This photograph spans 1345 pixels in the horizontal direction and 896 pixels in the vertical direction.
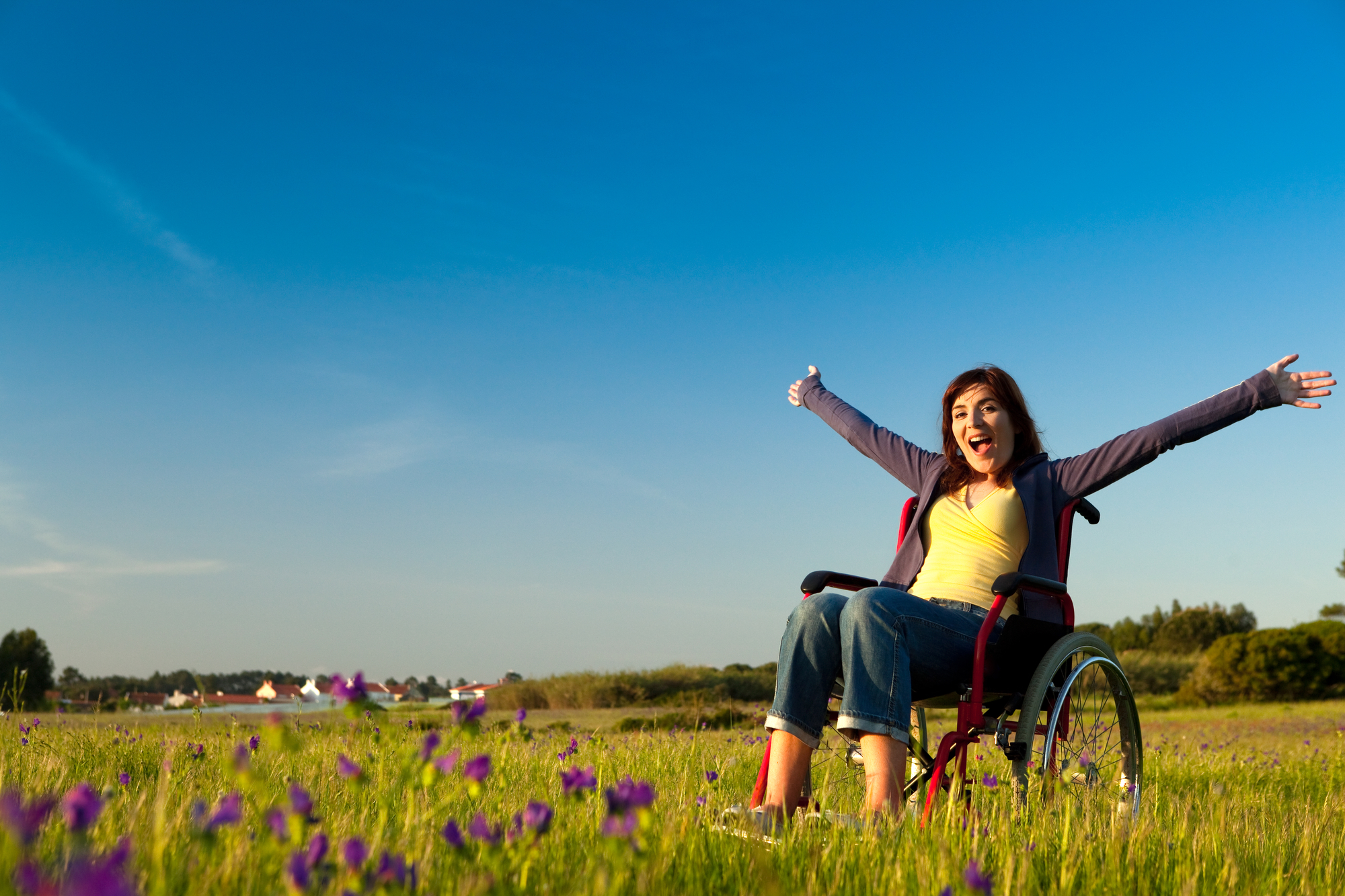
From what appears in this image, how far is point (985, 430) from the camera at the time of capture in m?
3.59

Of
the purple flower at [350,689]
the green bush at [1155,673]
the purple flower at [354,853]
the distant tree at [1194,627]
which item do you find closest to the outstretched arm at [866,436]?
the purple flower at [350,689]

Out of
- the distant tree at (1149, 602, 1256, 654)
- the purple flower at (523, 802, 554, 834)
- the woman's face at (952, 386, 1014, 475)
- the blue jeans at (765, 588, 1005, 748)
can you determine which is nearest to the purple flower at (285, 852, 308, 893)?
the purple flower at (523, 802, 554, 834)

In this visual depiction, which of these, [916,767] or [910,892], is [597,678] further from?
[910,892]

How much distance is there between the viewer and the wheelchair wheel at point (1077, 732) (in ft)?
8.67

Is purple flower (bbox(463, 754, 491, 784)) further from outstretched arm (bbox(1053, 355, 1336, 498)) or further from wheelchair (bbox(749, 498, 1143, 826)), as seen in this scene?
outstretched arm (bbox(1053, 355, 1336, 498))

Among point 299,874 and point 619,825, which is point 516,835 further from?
point 299,874

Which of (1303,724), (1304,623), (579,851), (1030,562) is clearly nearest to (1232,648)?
(1304,623)

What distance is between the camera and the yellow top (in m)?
3.29

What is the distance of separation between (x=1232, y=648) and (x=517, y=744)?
17.1 m

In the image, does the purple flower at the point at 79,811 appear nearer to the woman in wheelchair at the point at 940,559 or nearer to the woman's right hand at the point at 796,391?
the woman in wheelchair at the point at 940,559

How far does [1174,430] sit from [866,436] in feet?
4.13

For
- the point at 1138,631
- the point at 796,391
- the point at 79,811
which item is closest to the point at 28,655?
the point at 796,391

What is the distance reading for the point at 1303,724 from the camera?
397 inches

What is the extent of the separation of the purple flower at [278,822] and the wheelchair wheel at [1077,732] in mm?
2042
